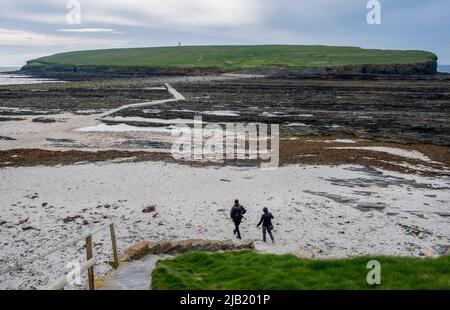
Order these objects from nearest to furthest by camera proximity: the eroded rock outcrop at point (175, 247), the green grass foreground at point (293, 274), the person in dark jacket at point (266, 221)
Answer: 1. the green grass foreground at point (293, 274)
2. the eroded rock outcrop at point (175, 247)
3. the person in dark jacket at point (266, 221)

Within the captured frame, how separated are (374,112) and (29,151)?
48.6 metres

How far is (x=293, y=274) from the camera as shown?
454 inches

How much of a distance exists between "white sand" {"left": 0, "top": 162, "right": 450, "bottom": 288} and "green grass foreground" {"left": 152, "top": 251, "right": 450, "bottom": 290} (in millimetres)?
4470

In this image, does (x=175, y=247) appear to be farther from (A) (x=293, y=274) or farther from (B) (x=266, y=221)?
(A) (x=293, y=274)

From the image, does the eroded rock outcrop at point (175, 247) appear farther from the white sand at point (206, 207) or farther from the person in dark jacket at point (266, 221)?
the person in dark jacket at point (266, 221)

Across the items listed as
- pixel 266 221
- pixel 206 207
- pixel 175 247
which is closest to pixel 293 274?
pixel 175 247

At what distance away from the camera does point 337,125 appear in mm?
53312

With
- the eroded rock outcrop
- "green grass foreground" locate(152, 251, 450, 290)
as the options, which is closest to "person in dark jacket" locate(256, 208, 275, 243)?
the eroded rock outcrop

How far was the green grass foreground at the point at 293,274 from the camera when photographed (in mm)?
10625

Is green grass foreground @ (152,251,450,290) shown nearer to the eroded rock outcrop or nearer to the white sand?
the eroded rock outcrop

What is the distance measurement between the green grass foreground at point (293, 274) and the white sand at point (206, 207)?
4470 millimetres

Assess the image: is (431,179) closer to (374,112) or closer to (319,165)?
(319,165)

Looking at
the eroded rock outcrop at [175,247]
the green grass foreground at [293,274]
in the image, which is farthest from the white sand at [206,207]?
the green grass foreground at [293,274]
